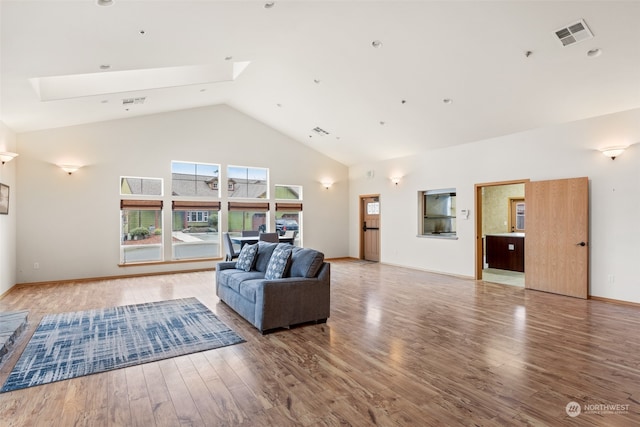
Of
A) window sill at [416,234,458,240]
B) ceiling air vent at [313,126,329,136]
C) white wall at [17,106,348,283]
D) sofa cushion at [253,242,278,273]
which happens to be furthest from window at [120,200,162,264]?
window sill at [416,234,458,240]

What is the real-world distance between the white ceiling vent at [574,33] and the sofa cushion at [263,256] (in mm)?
4282

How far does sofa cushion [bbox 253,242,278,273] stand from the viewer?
483cm

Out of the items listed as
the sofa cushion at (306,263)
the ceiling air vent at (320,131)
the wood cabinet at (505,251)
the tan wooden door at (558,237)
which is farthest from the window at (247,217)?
the tan wooden door at (558,237)

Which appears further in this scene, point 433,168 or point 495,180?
point 433,168

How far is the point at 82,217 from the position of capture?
266 inches

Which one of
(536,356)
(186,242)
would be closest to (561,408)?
(536,356)

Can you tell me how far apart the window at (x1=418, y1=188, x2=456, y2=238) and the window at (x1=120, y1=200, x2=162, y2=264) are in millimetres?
6168

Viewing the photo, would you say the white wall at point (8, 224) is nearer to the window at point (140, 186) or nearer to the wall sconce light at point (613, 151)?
the window at point (140, 186)

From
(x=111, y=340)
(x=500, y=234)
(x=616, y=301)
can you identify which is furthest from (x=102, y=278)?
(x=616, y=301)

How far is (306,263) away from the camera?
4121mm

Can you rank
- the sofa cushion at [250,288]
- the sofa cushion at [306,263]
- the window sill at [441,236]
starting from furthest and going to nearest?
1. the window sill at [441,236]
2. the sofa cushion at [306,263]
3. the sofa cushion at [250,288]

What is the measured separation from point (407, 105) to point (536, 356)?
4.47 meters

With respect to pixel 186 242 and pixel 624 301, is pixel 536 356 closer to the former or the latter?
pixel 624 301

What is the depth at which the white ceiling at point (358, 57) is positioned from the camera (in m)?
3.25
